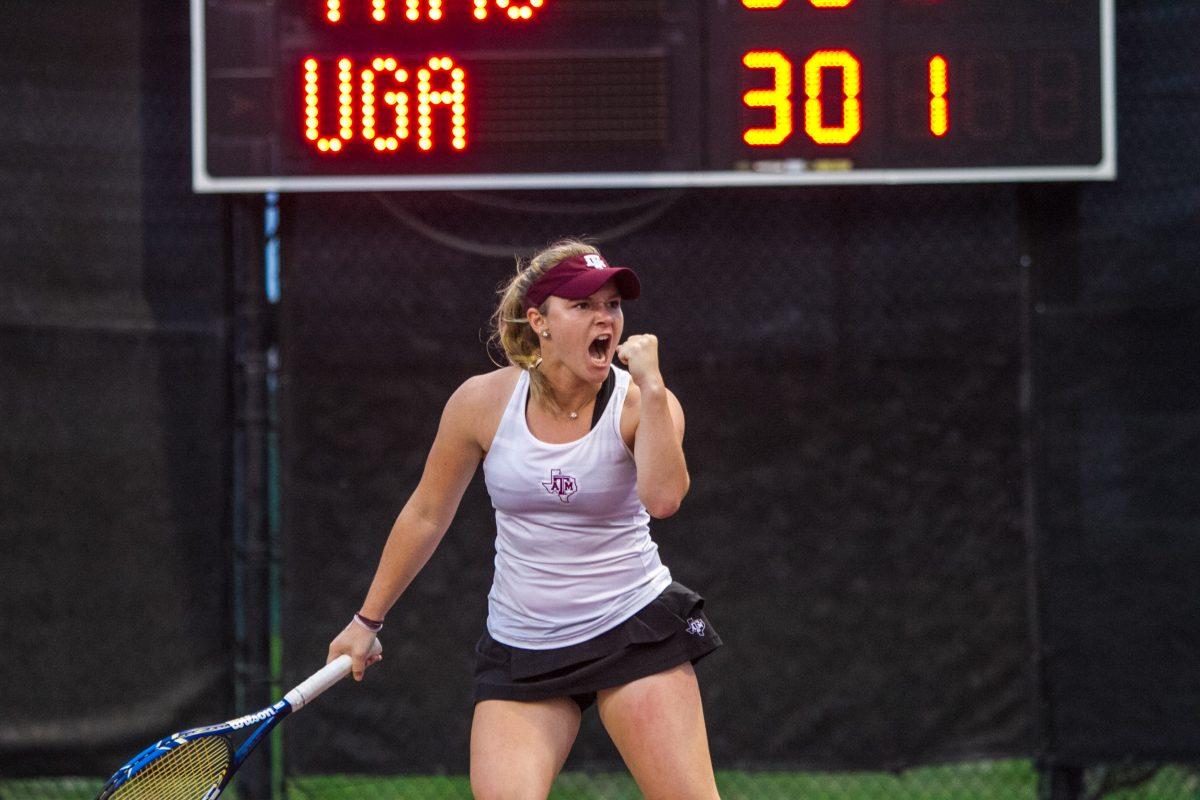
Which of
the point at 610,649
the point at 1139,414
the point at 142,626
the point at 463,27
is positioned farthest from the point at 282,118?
the point at 1139,414

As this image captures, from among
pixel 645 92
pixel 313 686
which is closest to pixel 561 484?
pixel 313 686

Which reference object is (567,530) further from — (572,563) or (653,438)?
(653,438)

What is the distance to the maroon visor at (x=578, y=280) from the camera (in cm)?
341

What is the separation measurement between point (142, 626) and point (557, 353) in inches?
108

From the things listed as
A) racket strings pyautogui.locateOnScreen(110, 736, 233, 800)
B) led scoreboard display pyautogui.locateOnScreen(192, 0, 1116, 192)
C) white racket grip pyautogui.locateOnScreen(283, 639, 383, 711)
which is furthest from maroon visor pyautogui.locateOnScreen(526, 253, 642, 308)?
led scoreboard display pyautogui.locateOnScreen(192, 0, 1116, 192)

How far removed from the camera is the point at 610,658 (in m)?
3.52

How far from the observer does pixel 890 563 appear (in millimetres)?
5629

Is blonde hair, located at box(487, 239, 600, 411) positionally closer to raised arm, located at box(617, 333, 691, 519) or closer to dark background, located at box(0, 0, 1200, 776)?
raised arm, located at box(617, 333, 691, 519)

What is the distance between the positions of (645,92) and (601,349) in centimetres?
A: 201

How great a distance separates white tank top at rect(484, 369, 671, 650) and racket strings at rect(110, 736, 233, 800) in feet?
2.25

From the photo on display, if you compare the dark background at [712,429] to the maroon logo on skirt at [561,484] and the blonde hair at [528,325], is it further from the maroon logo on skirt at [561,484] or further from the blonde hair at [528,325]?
the maroon logo on skirt at [561,484]

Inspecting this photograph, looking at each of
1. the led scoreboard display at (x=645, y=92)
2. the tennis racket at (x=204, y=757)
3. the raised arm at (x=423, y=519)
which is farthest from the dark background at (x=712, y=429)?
the tennis racket at (x=204, y=757)

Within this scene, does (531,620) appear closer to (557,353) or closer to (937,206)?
(557,353)

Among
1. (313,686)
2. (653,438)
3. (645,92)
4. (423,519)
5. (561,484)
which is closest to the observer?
(653,438)
